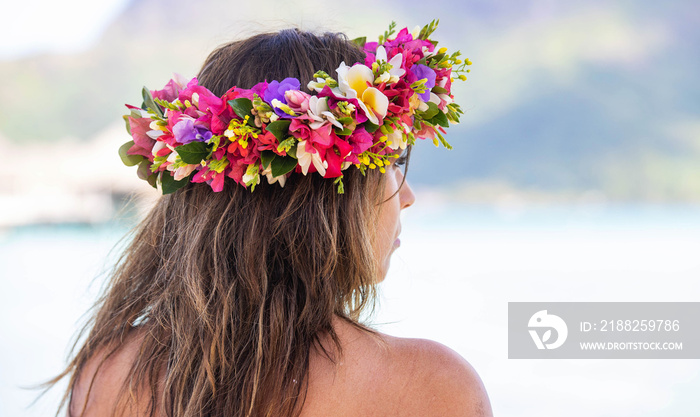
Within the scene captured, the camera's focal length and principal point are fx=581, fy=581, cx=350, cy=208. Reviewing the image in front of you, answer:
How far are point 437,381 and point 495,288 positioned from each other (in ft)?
21.4

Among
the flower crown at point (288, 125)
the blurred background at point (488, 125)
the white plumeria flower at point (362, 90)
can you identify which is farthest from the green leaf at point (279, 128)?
the blurred background at point (488, 125)

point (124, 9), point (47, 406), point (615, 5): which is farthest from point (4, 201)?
point (615, 5)

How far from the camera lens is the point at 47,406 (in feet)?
11.7

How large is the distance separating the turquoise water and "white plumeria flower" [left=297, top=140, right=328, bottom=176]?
0.36m

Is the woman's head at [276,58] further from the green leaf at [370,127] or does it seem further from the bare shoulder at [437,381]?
the bare shoulder at [437,381]

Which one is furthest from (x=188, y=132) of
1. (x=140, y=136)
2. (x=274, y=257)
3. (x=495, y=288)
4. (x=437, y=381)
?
(x=495, y=288)

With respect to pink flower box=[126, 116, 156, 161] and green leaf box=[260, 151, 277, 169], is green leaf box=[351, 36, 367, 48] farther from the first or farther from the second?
pink flower box=[126, 116, 156, 161]

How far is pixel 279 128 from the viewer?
42.3 inches

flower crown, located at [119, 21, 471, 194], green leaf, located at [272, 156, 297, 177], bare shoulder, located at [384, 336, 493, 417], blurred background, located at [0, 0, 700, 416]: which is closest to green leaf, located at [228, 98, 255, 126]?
flower crown, located at [119, 21, 471, 194]

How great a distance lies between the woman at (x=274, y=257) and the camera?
1.00 metres

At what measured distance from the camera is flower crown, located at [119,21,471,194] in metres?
1.06

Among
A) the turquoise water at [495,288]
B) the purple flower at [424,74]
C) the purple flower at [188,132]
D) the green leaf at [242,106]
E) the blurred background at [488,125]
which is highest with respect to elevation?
the blurred background at [488,125]

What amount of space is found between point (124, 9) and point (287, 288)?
18632mm

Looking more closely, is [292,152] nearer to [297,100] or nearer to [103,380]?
[297,100]
